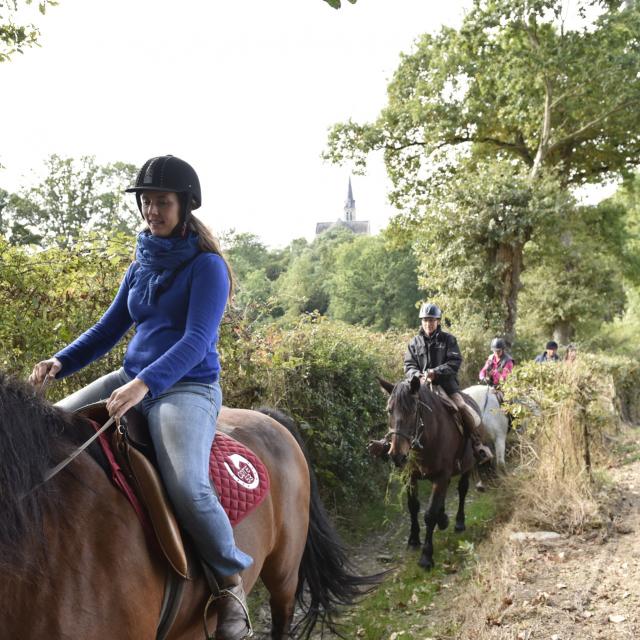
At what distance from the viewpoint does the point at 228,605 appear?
278cm

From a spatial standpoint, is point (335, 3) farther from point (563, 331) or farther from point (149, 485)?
point (563, 331)

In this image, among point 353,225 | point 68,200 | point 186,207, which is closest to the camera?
point 186,207

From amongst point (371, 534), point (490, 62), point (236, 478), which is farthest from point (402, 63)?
point (236, 478)

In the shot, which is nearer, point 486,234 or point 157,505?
point 157,505

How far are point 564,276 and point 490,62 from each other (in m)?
8.30

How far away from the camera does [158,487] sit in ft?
8.14

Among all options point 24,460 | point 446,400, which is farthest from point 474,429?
point 24,460

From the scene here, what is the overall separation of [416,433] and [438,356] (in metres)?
1.34

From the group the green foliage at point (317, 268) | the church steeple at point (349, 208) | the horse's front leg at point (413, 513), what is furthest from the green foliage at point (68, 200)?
the church steeple at point (349, 208)

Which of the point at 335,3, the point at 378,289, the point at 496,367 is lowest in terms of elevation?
the point at 496,367

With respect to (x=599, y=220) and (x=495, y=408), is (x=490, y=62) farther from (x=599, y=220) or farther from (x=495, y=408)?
(x=495, y=408)

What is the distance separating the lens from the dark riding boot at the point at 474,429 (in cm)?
749

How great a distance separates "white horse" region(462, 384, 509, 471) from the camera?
9367 millimetres

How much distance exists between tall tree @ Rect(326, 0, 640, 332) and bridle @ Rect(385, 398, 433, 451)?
11630mm
